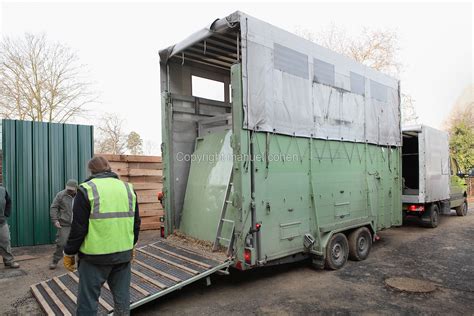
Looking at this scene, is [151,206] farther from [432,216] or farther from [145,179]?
[432,216]

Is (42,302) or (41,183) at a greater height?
(41,183)

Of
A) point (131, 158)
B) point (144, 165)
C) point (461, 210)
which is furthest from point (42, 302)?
point (461, 210)

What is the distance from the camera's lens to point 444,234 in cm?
927

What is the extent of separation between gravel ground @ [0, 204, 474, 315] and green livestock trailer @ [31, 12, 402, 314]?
1.15ft

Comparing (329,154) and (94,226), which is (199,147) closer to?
(329,154)

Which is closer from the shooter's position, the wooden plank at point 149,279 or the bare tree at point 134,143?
the wooden plank at point 149,279

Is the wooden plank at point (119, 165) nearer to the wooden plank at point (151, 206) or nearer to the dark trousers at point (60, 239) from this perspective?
the wooden plank at point (151, 206)

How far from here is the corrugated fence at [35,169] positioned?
7512 millimetres

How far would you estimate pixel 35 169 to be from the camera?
7773 mm

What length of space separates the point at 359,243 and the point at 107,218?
4970 mm

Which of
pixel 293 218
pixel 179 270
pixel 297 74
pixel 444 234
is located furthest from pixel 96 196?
pixel 444 234

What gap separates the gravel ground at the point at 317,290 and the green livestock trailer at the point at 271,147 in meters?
0.45

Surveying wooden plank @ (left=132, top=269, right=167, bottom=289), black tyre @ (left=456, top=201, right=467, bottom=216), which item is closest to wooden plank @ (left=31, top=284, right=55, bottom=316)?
wooden plank @ (left=132, top=269, right=167, bottom=289)

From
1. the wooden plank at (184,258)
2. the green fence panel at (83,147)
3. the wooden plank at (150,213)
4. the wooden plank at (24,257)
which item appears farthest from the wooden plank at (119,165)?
the wooden plank at (184,258)
